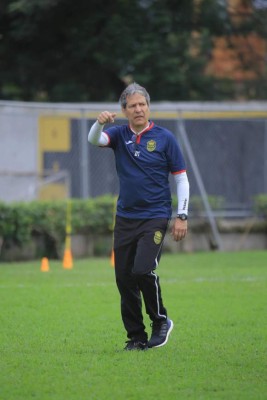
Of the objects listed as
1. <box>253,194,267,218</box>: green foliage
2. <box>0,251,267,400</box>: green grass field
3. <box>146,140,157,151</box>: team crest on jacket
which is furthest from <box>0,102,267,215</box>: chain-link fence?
<box>146,140,157,151</box>: team crest on jacket

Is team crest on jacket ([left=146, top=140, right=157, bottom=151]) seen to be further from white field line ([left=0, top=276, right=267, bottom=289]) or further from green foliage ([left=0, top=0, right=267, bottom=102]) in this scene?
green foliage ([left=0, top=0, right=267, bottom=102])

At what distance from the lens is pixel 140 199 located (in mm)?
8211

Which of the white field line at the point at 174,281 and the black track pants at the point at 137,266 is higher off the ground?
the black track pants at the point at 137,266

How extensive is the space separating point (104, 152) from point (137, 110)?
12.3 metres

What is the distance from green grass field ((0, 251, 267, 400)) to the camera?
6746 millimetres

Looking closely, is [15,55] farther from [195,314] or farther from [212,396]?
[212,396]

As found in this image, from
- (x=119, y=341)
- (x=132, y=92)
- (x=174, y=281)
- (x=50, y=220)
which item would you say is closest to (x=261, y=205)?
(x=50, y=220)

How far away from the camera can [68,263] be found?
1609 centimetres

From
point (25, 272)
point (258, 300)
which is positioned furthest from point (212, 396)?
point (25, 272)

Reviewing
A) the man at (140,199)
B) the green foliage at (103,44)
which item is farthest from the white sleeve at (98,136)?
the green foliage at (103,44)

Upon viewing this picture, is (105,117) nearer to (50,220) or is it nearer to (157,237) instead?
(157,237)

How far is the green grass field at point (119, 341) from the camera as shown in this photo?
6.75 m

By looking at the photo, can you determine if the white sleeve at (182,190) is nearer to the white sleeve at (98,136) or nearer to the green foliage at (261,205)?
the white sleeve at (98,136)

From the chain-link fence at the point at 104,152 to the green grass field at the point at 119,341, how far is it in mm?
4383
